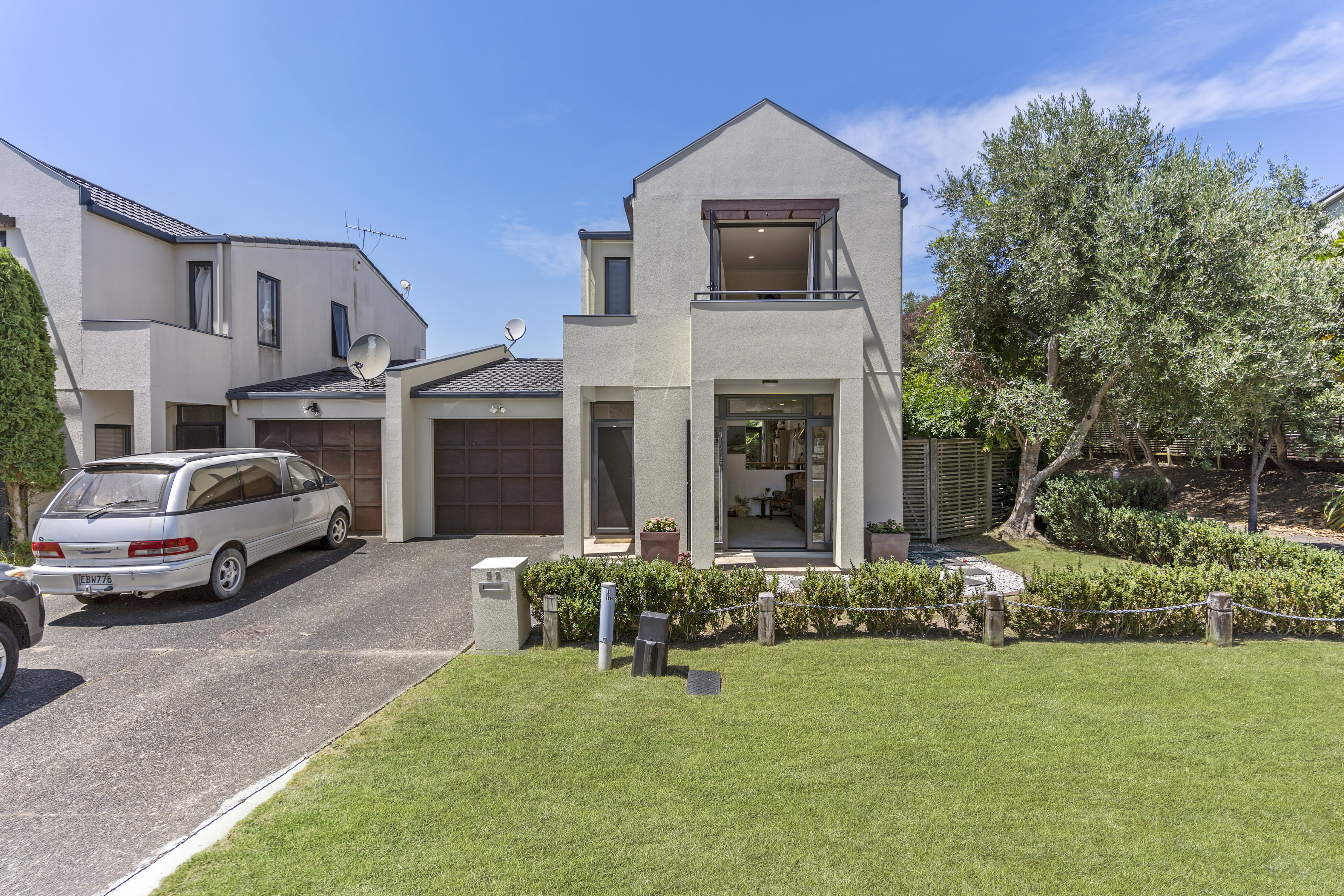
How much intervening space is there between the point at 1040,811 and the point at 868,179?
32.1ft

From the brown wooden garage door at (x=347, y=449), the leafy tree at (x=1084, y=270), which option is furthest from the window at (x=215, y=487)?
the leafy tree at (x=1084, y=270)

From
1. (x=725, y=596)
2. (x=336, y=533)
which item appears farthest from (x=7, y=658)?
(x=725, y=596)

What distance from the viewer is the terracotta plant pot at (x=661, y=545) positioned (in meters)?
9.61

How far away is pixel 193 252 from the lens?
13328mm

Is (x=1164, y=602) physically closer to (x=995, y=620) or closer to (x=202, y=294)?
(x=995, y=620)

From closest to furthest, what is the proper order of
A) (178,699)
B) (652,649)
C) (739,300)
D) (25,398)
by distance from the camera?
Answer: (178,699) < (652,649) < (739,300) < (25,398)

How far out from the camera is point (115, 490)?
307 inches

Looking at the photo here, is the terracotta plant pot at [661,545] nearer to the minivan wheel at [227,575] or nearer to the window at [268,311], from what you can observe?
the minivan wheel at [227,575]

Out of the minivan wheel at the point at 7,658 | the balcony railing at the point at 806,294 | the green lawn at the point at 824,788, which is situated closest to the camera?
the green lawn at the point at 824,788

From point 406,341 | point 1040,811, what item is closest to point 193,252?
point 406,341

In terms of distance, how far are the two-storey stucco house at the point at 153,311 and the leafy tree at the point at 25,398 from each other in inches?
22.1

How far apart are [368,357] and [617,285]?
18.2 ft

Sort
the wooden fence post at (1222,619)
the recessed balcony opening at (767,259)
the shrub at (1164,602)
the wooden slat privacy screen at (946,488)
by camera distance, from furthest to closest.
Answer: the wooden slat privacy screen at (946,488) < the recessed balcony opening at (767,259) < the shrub at (1164,602) < the wooden fence post at (1222,619)

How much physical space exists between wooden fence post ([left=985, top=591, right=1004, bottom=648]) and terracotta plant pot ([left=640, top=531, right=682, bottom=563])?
14.7 feet
